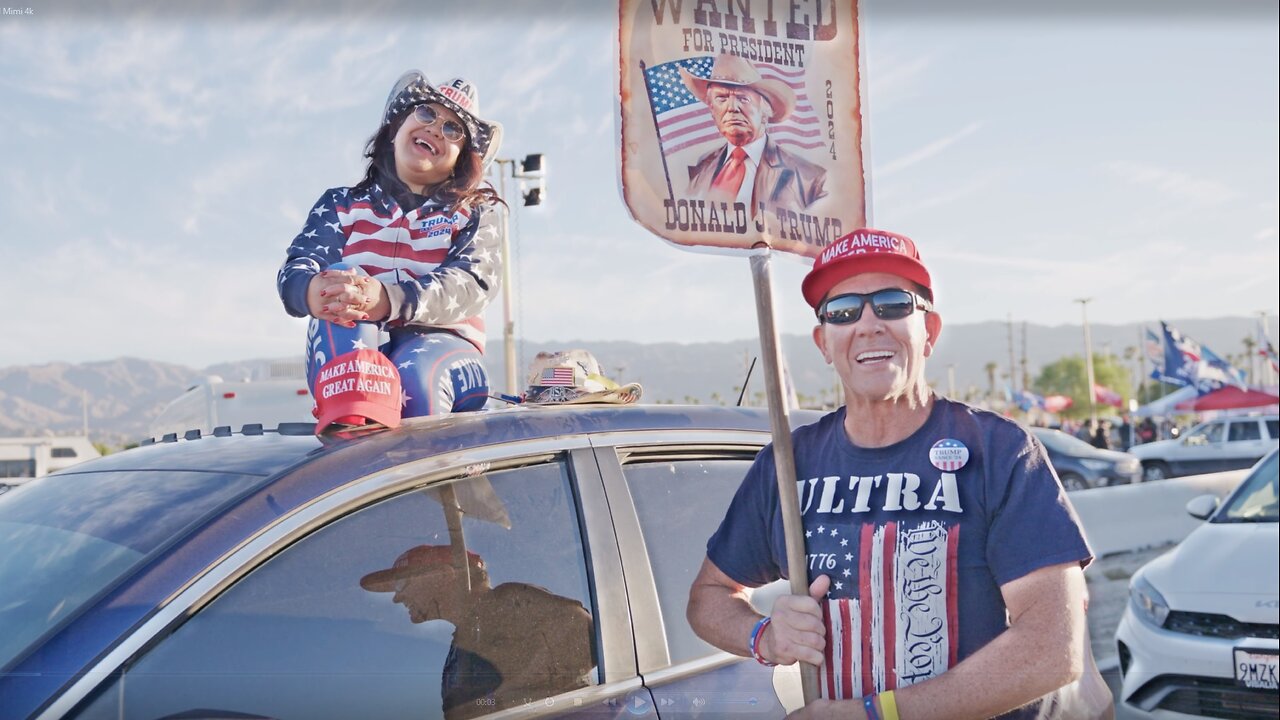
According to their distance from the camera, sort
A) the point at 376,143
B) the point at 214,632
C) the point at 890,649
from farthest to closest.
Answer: the point at 376,143 → the point at 890,649 → the point at 214,632

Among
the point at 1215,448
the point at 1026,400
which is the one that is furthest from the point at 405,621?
the point at 1026,400

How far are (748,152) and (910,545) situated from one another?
98cm

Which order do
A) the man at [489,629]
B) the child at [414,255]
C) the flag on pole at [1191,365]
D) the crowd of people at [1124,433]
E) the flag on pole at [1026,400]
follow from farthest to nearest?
1. the flag on pole at [1026,400]
2. the flag on pole at [1191,365]
3. the crowd of people at [1124,433]
4. the child at [414,255]
5. the man at [489,629]

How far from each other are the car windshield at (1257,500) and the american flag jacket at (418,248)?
466 cm

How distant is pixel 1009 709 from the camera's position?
6.36ft

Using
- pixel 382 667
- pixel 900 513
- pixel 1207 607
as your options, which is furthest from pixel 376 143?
pixel 1207 607

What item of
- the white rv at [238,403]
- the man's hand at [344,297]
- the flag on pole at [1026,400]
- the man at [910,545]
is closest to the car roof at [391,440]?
the man's hand at [344,297]

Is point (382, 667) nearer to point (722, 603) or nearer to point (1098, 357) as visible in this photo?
point (722, 603)

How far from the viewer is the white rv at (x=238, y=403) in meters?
10.4

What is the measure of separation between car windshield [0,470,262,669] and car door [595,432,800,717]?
0.83 m

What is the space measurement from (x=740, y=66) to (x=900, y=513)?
3.73 feet

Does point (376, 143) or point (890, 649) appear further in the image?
point (376, 143)

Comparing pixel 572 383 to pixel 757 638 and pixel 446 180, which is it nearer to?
pixel 446 180

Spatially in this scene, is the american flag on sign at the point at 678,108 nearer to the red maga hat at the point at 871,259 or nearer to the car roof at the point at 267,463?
the red maga hat at the point at 871,259
